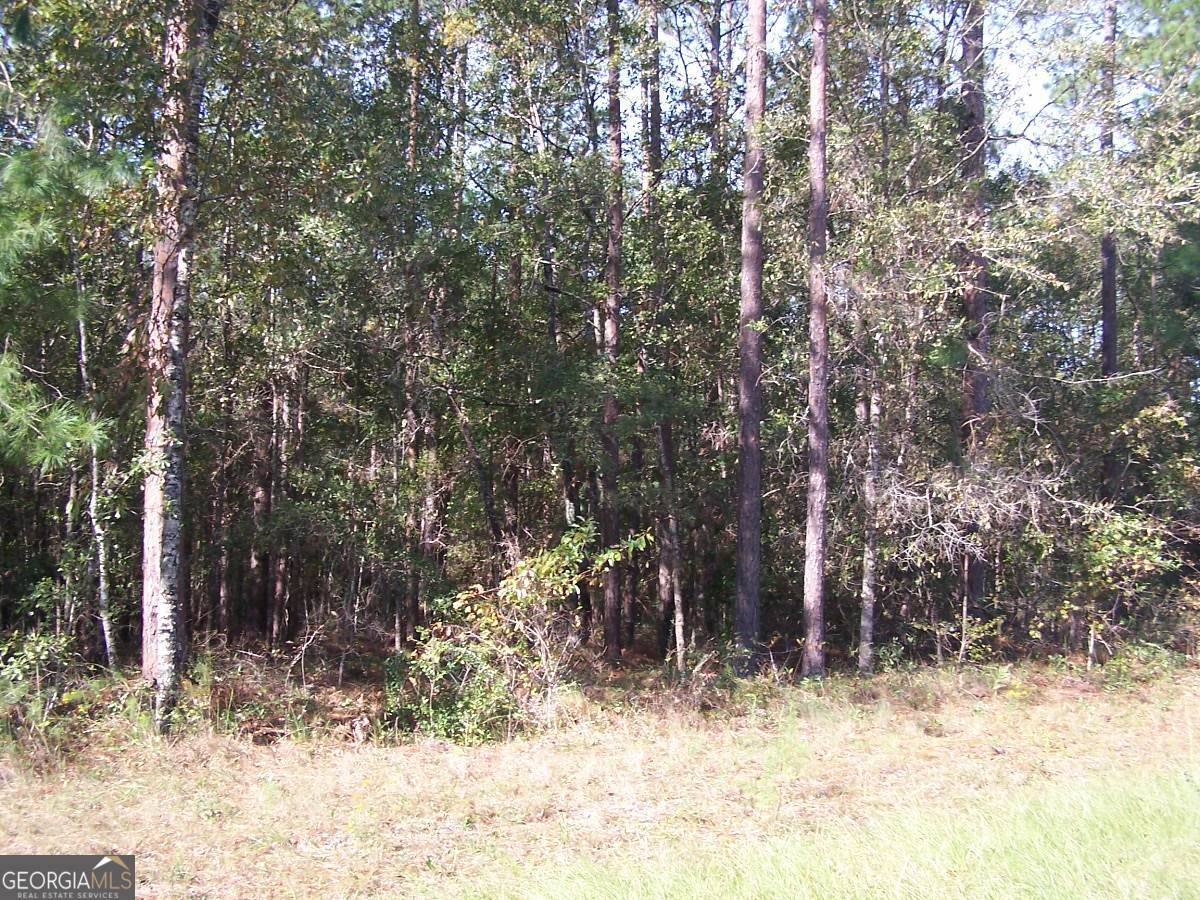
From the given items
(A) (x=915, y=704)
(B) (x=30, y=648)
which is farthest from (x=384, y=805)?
(A) (x=915, y=704)

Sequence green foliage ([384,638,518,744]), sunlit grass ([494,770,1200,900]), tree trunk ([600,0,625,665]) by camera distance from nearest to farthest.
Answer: sunlit grass ([494,770,1200,900]), green foliage ([384,638,518,744]), tree trunk ([600,0,625,665])

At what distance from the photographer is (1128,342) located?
21297mm

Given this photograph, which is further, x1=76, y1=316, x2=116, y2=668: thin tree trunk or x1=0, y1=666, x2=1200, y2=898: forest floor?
x1=76, y1=316, x2=116, y2=668: thin tree trunk

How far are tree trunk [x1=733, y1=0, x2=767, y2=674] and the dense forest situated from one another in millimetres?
56

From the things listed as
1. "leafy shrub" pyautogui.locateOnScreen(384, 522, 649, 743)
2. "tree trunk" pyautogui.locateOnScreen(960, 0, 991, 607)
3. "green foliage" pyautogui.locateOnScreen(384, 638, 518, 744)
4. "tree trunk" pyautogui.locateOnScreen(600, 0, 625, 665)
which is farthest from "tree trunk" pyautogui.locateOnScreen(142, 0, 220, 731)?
"tree trunk" pyautogui.locateOnScreen(960, 0, 991, 607)

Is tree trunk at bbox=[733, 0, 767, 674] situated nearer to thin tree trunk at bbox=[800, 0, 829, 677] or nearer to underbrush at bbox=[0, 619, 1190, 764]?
thin tree trunk at bbox=[800, 0, 829, 677]

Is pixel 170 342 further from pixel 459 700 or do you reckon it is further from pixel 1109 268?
pixel 1109 268

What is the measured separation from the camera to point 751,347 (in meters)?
14.9

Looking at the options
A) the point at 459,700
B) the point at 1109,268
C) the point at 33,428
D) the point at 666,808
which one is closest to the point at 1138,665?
the point at 666,808

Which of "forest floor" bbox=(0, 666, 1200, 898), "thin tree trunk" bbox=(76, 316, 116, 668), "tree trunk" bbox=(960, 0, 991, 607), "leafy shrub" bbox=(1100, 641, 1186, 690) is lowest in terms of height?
"leafy shrub" bbox=(1100, 641, 1186, 690)

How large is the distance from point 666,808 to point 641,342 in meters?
11.9

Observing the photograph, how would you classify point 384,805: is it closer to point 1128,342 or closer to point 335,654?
point 335,654

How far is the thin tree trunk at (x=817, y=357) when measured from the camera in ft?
46.1

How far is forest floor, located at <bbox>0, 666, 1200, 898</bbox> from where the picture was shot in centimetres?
512
